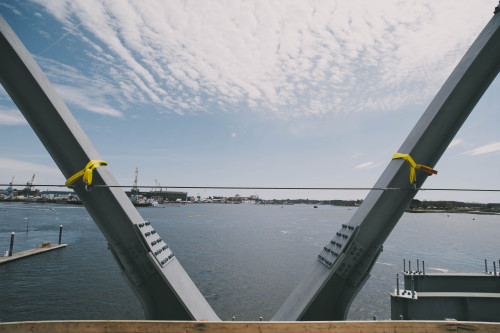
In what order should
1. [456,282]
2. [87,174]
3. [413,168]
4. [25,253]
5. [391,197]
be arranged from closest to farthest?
[87,174], [413,168], [391,197], [456,282], [25,253]

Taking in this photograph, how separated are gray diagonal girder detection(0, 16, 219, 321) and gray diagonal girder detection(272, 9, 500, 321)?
1686 mm

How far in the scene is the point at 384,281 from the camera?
2697 centimetres

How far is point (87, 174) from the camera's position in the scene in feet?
10.3

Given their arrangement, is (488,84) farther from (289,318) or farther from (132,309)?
(132,309)

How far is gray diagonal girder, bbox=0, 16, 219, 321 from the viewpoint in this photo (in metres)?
3.04

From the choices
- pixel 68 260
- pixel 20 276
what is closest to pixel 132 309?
pixel 20 276

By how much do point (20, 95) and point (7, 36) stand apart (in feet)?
2.13

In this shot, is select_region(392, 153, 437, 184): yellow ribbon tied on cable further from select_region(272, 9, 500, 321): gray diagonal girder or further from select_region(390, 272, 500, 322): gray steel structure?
select_region(390, 272, 500, 322): gray steel structure

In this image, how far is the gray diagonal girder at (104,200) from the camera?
3.04 m

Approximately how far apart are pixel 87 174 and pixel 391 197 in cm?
391

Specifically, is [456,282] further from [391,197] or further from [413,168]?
[413,168]

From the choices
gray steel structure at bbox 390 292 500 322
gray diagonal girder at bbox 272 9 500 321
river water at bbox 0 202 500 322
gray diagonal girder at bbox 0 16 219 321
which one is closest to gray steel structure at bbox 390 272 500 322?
gray steel structure at bbox 390 292 500 322

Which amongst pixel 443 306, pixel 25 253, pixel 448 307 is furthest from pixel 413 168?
pixel 25 253

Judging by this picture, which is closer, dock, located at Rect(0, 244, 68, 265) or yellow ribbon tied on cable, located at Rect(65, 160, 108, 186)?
yellow ribbon tied on cable, located at Rect(65, 160, 108, 186)
